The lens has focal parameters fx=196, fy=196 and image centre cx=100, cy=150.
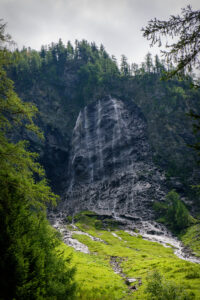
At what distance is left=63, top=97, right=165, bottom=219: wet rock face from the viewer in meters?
77.8

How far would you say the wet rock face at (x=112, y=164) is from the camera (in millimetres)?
77812

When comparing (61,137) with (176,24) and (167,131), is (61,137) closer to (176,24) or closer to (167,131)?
(167,131)

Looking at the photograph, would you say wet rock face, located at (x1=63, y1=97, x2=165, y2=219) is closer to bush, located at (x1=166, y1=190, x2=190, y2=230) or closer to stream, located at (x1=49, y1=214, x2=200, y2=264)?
stream, located at (x1=49, y1=214, x2=200, y2=264)

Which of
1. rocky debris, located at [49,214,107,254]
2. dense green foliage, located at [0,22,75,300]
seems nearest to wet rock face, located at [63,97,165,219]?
rocky debris, located at [49,214,107,254]

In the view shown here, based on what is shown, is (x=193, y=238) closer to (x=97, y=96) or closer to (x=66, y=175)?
(x=66, y=175)

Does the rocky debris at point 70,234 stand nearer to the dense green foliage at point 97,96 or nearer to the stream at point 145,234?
the stream at point 145,234

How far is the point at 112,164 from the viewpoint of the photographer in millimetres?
91688

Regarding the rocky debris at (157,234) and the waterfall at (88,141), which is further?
the waterfall at (88,141)

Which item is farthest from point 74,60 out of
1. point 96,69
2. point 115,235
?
point 115,235

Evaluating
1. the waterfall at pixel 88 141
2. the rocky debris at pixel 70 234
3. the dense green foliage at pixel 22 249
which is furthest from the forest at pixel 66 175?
the waterfall at pixel 88 141

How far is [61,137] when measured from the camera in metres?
117

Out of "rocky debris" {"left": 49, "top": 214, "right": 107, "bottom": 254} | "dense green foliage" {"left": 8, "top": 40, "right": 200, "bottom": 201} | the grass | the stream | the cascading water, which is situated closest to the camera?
the grass

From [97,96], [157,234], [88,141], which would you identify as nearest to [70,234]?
[157,234]

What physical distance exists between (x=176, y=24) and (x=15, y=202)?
36.9ft
